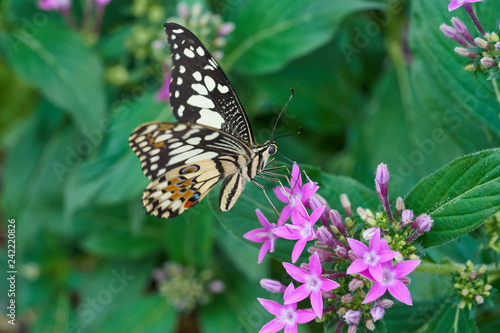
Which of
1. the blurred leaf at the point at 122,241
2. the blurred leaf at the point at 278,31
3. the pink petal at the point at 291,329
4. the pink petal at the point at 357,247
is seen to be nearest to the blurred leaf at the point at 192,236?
the blurred leaf at the point at 122,241

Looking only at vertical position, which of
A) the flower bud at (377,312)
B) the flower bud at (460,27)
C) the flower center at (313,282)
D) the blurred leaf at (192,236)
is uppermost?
the flower bud at (460,27)

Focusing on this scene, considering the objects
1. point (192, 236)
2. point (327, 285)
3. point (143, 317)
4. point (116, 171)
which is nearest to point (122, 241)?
point (143, 317)

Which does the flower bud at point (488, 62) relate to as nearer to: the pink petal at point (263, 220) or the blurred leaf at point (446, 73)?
the blurred leaf at point (446, 73)

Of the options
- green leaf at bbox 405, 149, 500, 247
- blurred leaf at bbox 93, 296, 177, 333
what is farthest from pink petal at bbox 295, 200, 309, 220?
blurred leaf at bbox 93, 296, 177, 333

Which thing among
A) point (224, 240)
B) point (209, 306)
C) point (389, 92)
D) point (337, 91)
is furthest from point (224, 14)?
point (209, 306)

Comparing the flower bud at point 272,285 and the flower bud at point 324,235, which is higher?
the flower bud at point 324,235

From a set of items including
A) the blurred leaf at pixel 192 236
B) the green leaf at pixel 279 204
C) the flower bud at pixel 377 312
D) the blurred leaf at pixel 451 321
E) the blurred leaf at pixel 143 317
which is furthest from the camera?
the blurred leaf at pixel 143 317
